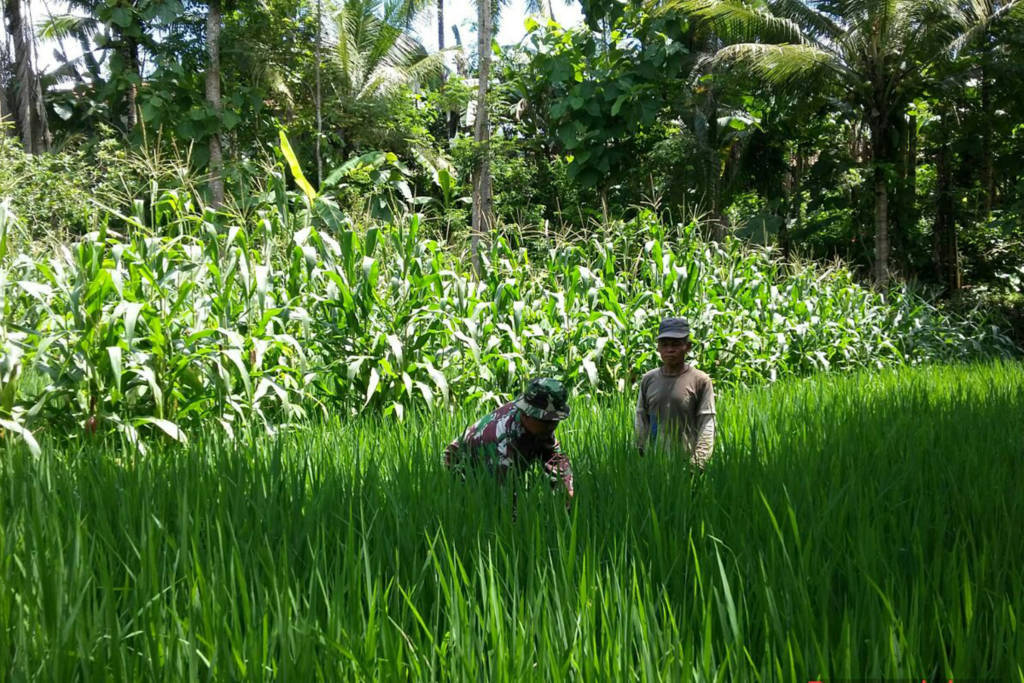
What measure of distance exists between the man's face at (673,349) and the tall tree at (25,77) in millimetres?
19103

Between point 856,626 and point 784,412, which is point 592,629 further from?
point 784,412

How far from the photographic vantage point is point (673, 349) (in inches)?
148

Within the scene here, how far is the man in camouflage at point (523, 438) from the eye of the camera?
265 centimetres

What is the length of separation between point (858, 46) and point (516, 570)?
15.0 metres

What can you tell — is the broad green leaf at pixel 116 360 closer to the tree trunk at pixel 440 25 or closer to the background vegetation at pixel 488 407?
the background vegetation at pixel 488 407

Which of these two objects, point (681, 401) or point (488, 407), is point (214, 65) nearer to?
point (488, 407)

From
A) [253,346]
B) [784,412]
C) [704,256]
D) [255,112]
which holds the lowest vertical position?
[784,412]

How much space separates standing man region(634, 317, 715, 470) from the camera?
372 centimetres

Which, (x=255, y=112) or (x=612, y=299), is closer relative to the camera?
(x=612, y=299)

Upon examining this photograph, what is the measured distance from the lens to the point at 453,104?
59.1ft

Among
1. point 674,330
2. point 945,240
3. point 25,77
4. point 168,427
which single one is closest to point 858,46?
point 945,240

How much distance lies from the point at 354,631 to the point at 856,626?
1.05 metres

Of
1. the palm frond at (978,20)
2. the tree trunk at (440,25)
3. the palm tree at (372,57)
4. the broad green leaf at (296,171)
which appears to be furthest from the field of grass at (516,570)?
the tree trunk at (440,25)

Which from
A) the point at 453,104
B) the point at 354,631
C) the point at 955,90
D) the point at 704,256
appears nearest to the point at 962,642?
the point at 354,631
